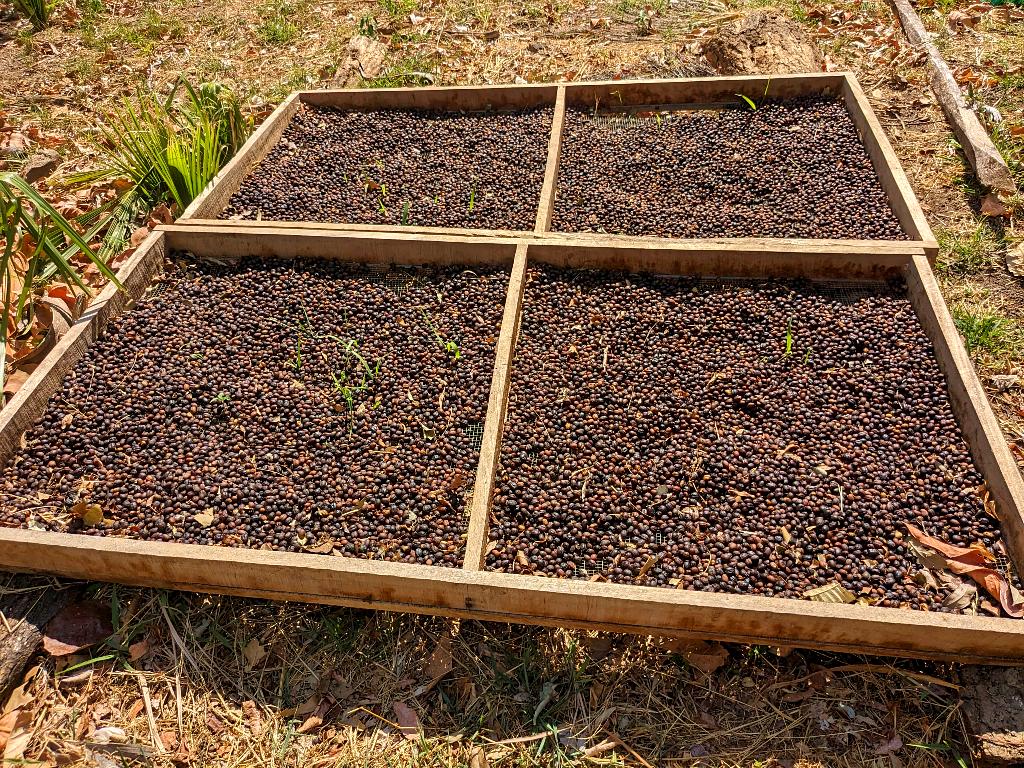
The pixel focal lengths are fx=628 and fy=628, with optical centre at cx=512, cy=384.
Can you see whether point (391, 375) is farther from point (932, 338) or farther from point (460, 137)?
point (932, 338)

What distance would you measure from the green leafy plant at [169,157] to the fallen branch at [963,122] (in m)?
5.40

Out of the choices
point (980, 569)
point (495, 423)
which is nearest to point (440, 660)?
point (495, 423)

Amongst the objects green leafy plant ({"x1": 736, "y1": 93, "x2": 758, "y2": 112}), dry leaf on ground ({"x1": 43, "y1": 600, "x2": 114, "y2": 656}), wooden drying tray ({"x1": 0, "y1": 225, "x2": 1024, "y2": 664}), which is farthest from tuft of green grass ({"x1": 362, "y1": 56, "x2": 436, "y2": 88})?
dry leaf on ground ({"x1": 43, "y1": 600, "x2": 114, "y2": 656})

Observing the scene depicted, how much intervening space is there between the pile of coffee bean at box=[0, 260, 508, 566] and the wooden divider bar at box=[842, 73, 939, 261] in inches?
91.2

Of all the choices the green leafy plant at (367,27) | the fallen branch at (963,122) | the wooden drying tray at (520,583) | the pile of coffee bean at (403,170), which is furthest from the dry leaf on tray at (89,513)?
the green leafy plant at (367,27)

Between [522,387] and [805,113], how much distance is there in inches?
Result: 133

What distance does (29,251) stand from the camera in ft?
13.1

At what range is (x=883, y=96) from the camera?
18.4ft

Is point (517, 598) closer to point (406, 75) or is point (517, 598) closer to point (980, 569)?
point (980, 569)

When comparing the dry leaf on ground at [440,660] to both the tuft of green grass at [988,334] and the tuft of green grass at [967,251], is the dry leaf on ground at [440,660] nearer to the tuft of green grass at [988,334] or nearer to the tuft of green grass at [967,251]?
the tuft of green grass at [988,334]

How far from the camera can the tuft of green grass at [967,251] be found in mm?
3988

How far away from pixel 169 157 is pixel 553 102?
2.84m

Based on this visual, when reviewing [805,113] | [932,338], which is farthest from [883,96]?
[932,338]

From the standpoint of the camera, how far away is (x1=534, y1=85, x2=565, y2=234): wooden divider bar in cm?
375
